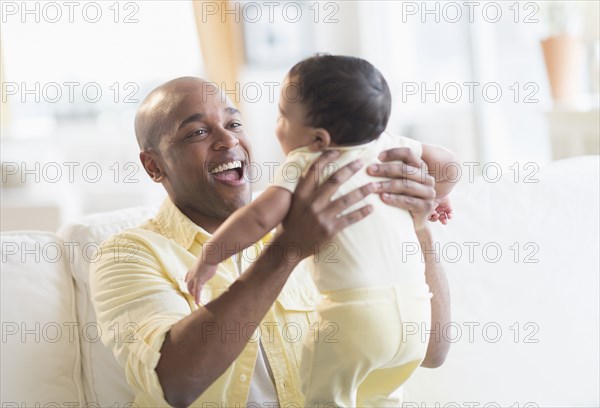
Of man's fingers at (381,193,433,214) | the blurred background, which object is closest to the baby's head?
man's fingers at (381,193,433,214)

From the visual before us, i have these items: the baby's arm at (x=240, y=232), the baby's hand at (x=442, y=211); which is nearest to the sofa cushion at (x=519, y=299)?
the baby's hand at (x=442, y=211)

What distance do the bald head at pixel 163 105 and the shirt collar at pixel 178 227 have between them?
0.17 metres

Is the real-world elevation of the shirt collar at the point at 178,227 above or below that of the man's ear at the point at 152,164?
below

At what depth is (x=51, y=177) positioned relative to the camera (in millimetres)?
6008

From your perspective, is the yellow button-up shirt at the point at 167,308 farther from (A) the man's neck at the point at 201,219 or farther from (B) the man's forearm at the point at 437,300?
(B) the man's forearm at the point at 437,300

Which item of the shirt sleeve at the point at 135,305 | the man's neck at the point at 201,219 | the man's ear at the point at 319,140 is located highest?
the man's ear at the point at 319,140

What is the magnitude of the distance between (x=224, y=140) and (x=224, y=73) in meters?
4.12

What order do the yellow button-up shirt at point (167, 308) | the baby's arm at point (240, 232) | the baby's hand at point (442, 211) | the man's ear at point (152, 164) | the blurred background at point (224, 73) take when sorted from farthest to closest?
the blurred background at point (224, 73) < the man's ear at point (152, 164) < the baby's hand at point (442, 211) < the yellow button-up shirt at point (167, 308) < the baby's arm at point (240, 232)

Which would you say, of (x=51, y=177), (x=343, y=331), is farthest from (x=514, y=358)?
(x=51, y=177)

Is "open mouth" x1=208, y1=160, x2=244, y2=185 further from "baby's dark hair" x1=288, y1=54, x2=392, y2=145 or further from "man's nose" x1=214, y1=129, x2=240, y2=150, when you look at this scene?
"baby's dark hair" x1=288, y1=54, x2=392, y2=145

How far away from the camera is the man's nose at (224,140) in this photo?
1.77 metres

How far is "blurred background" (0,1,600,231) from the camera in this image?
460cm

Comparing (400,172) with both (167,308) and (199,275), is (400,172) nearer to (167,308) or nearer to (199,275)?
(199,275)

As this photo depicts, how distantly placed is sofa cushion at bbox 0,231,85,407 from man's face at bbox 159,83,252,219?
1.18ft
